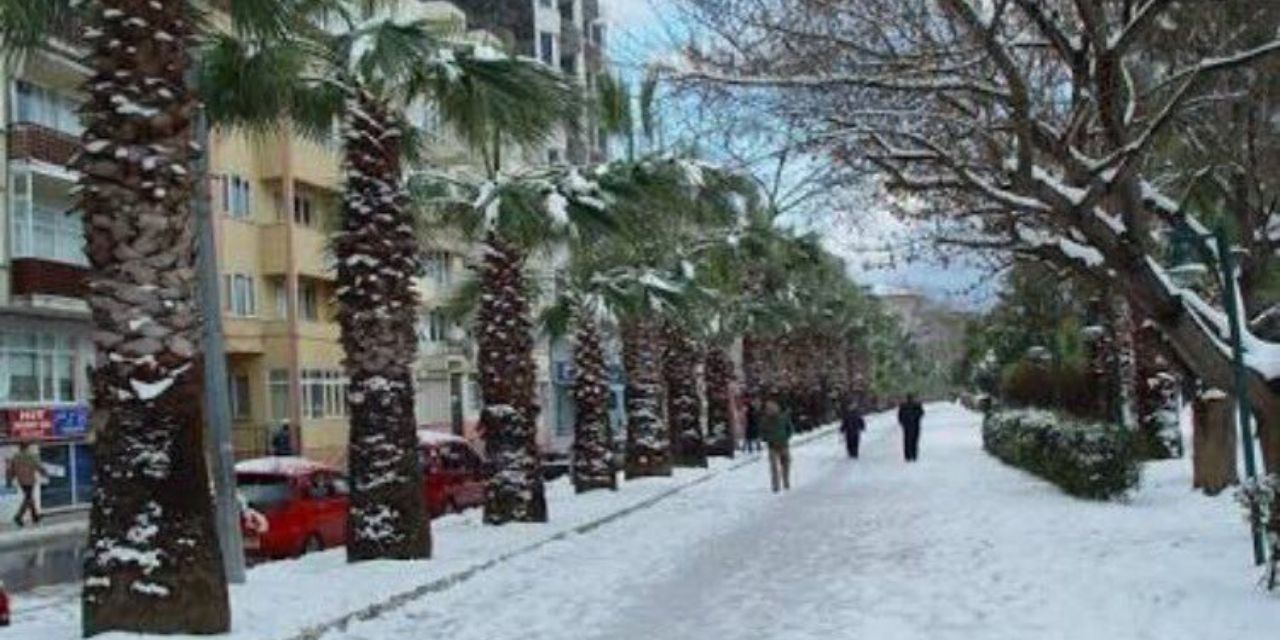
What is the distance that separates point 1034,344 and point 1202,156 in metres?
31.7

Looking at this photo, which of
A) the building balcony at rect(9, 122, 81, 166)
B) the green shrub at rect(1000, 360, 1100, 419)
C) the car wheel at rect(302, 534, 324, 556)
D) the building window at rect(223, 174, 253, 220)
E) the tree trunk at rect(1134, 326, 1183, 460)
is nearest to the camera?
the car wheel at rect(302, 534, 324, 556)

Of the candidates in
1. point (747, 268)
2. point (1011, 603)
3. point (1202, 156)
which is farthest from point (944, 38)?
point (747, 268)

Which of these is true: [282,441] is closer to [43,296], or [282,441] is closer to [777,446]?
[43,296]

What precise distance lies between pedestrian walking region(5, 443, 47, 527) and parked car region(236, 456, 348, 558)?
1378 cm

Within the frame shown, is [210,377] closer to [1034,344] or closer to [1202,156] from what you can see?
[1202,156]

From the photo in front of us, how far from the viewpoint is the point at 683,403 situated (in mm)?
40219

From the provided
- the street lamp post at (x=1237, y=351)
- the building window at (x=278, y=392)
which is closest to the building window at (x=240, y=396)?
the building window at (x=278, y=392)

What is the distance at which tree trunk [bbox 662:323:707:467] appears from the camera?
1559 inches

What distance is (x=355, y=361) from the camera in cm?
1781

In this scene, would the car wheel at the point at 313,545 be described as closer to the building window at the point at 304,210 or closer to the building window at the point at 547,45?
the building window at the point at 304,210

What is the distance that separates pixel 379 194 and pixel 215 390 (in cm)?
264

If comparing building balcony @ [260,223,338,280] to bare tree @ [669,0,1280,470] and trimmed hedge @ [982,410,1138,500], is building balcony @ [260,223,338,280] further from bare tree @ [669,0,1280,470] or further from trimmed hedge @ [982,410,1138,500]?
bare tree @ [669,0,1280,470]

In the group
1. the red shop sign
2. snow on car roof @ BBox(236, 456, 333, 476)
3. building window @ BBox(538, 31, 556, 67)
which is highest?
building window @ BBox(538, 31, 556, 67)

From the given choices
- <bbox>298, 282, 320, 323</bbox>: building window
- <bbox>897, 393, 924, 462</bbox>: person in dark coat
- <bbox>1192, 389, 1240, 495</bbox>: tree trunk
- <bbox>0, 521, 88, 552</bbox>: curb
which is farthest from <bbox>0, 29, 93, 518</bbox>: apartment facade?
<bbox>1192, 389, 1240, 495</bbox>: tree trunk
